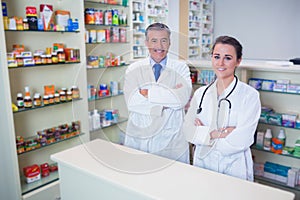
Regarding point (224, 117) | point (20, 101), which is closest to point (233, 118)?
point (224, 117)

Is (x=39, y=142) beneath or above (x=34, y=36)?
beneath

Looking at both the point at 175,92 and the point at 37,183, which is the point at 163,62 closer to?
the point at 175,92

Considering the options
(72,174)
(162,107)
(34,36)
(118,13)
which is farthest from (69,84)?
(162,107)

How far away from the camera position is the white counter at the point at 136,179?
0.83 metres

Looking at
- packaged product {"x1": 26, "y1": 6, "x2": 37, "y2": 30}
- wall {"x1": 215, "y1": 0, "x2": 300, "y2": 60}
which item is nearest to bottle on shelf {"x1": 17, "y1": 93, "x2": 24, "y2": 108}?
packaged product {"x1": 26, "y1": 6, "x2": 37, "y2": 30}

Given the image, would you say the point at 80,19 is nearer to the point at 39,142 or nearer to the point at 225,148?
the point at 39,142

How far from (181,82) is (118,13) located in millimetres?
1967

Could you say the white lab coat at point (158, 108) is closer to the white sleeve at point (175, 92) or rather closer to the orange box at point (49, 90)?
the white sleeve at point (175, 92)

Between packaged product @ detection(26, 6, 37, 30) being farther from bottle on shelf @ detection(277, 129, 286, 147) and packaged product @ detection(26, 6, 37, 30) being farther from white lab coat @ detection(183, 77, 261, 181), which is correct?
bottle on shelf @ detection(277, 129, 286, 147)

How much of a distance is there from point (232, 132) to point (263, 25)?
5.03 meters

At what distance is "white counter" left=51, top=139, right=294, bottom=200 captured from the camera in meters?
0.83

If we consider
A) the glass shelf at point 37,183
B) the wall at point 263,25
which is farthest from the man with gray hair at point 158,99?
the wall at point 263,25

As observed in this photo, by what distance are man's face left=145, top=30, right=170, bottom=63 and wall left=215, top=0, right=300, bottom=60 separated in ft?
16.3

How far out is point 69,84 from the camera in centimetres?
251
